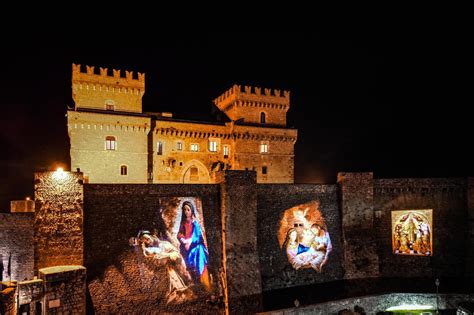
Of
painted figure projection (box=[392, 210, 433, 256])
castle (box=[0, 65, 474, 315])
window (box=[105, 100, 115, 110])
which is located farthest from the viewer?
Answer: window (box=[105, 100, 115, 110])

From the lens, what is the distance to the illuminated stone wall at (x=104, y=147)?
2603 centimetres

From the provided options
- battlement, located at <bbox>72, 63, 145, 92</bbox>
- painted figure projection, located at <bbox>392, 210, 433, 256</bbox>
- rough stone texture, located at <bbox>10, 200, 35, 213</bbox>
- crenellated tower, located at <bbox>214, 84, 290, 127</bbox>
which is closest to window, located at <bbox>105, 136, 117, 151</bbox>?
battlement, located at <bbox>72, 63, 145, 92</bbox>

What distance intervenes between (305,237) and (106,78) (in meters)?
18.7

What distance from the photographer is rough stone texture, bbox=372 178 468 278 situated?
72.7ft

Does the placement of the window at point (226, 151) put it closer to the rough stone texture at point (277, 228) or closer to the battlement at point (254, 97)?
the battlement at point (254, 97)

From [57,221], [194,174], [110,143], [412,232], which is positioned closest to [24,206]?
[57,221]

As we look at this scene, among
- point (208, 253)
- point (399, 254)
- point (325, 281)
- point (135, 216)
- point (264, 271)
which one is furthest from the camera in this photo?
point (399, 254)

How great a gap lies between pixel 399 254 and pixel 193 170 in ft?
55.2

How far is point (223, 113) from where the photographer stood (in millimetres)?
34688

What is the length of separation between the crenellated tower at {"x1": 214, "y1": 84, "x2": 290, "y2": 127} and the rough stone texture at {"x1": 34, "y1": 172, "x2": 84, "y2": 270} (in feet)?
64.0

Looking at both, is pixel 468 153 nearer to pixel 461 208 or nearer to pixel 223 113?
pixel 461 208

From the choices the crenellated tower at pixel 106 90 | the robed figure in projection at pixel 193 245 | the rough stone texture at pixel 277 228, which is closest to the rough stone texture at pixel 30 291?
the robed figure in projection at pixel 193 245

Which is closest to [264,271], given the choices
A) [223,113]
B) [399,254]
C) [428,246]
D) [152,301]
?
[152,301]

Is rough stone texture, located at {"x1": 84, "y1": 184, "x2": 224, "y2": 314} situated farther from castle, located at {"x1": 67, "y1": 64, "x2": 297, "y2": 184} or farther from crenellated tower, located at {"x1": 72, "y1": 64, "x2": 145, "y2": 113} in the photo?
crenellated tower, located at {"x1": 72, "y1": 64, "x2": 145, "y2": 113}
